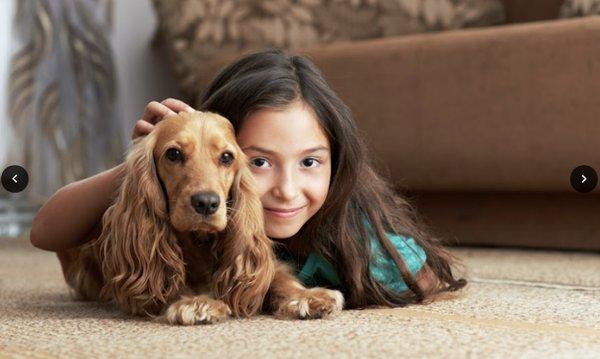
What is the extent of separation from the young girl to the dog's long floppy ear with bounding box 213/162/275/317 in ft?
0.26

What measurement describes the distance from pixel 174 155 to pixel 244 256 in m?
0.16

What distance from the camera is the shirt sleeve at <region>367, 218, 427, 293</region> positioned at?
54.6 inches

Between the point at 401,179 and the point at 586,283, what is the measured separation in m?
0.82

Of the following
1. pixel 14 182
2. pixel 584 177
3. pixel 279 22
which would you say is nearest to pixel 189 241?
pixel 14 182

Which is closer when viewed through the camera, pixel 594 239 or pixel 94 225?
pixel 94 225

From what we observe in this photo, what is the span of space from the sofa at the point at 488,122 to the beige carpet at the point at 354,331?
0.62 m

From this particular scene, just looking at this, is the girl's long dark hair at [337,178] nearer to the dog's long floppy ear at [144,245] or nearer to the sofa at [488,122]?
the dog's long floppy ear at [144,245]

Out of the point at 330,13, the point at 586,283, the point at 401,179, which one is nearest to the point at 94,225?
the point at 586,283

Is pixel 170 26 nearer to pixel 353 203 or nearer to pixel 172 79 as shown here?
pixel 172 79

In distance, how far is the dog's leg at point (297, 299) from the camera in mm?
1193

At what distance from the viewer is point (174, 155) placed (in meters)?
1.18

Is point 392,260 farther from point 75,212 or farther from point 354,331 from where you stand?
point 75,212

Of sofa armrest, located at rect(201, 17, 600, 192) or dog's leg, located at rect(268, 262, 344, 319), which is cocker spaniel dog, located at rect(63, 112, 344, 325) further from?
sofa armrest, located at rect(201, 17, 600, 192)

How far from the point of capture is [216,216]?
1.13 metres
